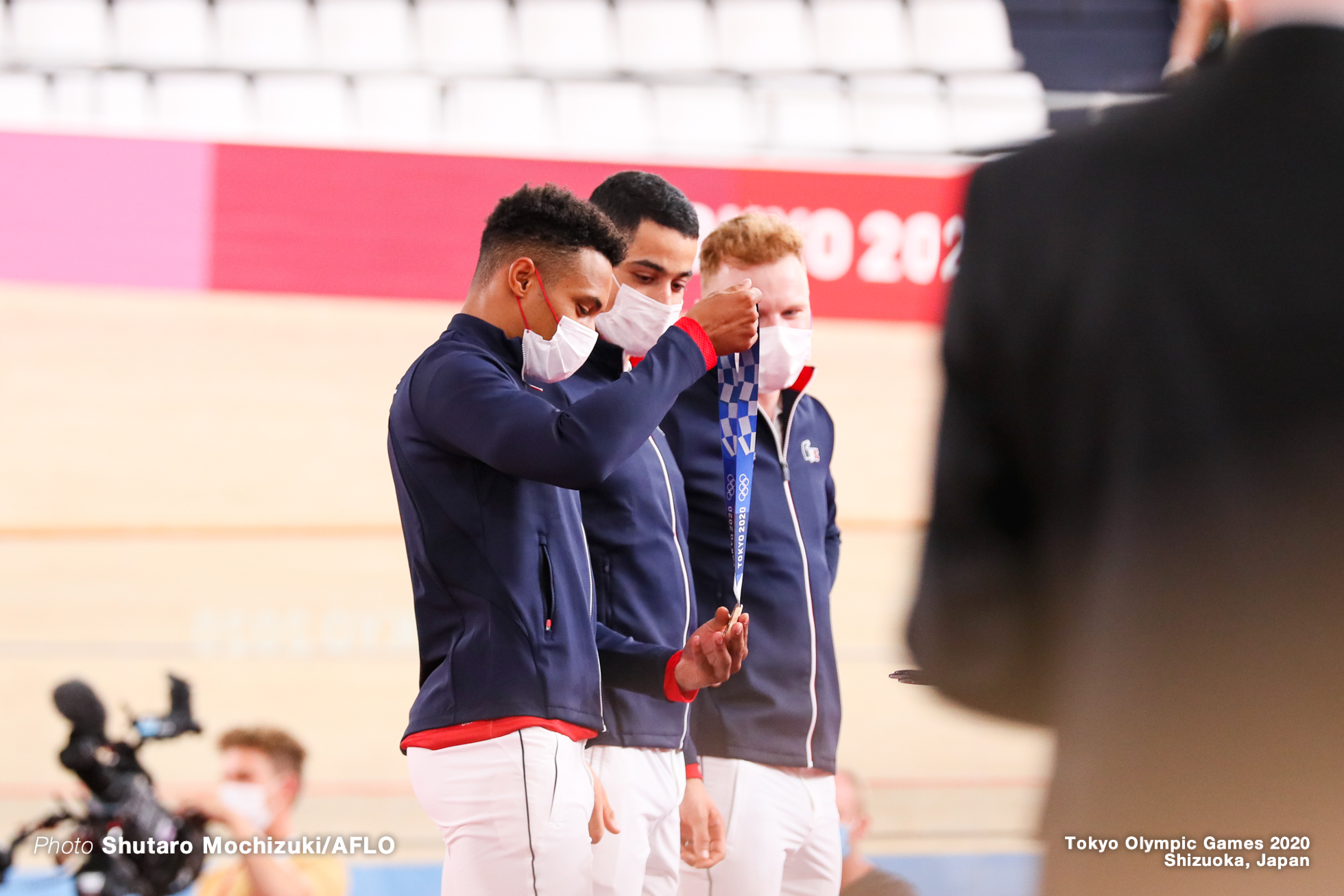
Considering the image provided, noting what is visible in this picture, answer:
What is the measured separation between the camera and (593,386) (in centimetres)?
211

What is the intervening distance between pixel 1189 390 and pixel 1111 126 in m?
0.18

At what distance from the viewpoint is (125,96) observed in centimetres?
675

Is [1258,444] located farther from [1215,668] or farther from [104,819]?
[104,819]

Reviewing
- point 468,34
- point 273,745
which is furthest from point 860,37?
point 273,745

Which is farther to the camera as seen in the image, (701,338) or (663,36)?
(663,36)

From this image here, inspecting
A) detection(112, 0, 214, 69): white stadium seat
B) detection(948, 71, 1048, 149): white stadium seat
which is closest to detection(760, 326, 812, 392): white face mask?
detection(948, 71, 1048, 149): white stadium seat

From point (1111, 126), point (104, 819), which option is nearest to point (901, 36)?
point (104, 819)

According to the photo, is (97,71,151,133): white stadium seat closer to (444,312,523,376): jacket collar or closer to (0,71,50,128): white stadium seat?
(0,71,50,128): white stadium seat

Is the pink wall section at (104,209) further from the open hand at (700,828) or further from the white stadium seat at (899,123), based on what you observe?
the open hand at (700,828)

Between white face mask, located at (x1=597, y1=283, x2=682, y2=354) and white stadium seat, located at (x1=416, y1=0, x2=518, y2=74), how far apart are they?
5.84 m

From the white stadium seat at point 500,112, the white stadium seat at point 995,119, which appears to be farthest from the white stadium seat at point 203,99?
the white stadium seat at point 995,119

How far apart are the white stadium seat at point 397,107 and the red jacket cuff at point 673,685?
539cm

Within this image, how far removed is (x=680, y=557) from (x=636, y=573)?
12 centimetres

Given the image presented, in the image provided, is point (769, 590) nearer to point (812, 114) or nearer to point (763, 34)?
point (812, 114)
